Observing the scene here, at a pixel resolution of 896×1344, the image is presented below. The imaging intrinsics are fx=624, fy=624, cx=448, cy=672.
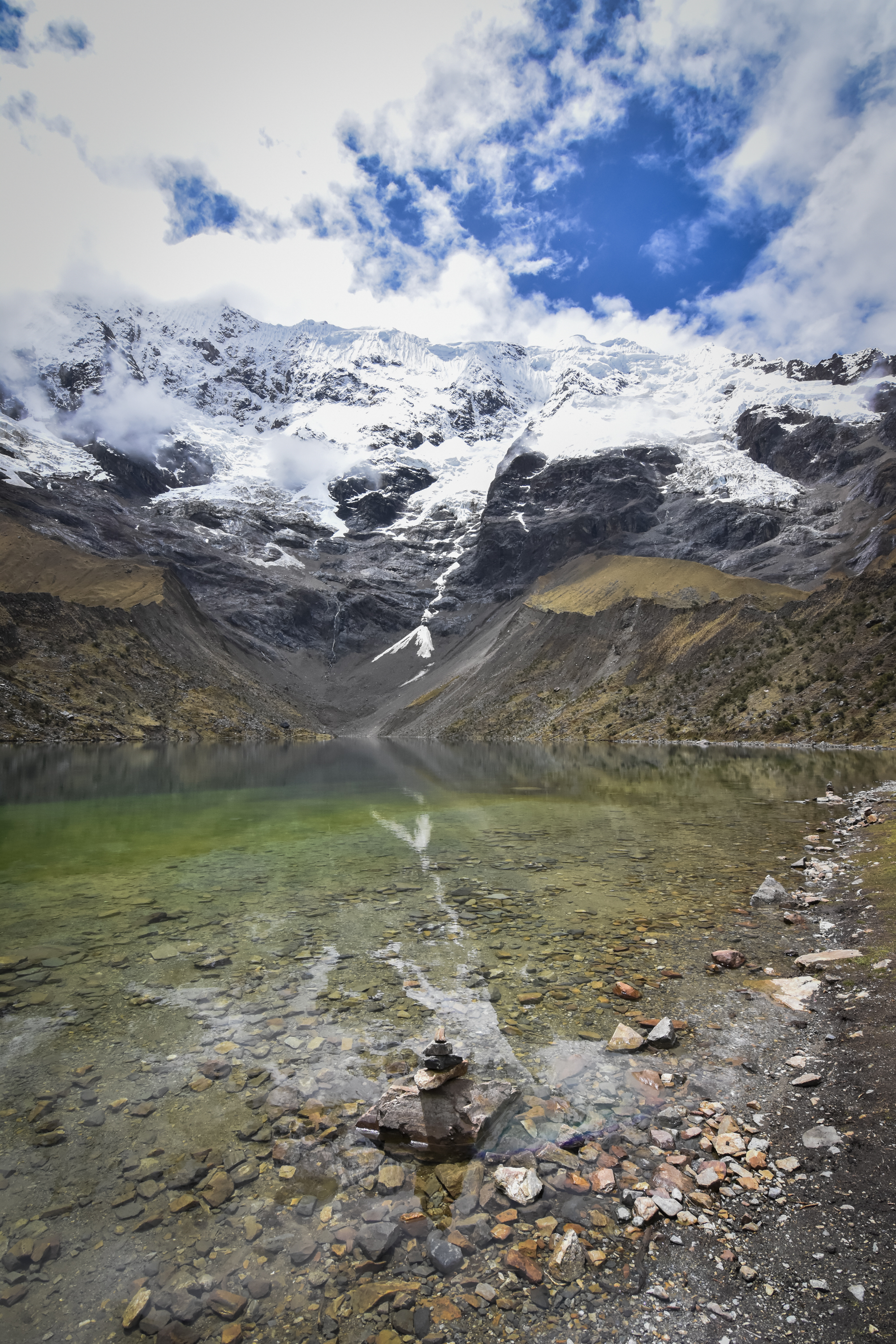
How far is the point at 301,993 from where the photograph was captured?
30.4ft

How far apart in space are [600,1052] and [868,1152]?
113 inches

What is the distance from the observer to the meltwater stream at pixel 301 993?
17.2ft

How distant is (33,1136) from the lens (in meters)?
6.11

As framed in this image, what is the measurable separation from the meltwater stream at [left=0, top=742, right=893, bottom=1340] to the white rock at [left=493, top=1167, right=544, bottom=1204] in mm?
487

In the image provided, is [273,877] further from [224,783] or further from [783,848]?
[224,783]

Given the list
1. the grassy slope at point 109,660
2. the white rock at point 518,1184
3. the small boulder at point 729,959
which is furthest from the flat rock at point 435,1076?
the grassy slope at point 109,660

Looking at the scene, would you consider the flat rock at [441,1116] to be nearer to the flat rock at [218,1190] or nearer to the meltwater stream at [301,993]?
the meltwater stream at [301,993]

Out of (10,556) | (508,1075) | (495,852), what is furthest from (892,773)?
(10,556)

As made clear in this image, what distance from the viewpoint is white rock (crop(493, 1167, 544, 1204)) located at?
5141mm

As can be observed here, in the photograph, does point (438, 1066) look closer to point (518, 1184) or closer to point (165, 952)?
point (518, 1184)

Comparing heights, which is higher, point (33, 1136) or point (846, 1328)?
point (846, 1328)

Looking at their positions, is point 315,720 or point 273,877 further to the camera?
point 315,720

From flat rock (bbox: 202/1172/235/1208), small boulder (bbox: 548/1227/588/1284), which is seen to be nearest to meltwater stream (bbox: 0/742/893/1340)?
flat rock (bbox: 202/1172/235/1208)

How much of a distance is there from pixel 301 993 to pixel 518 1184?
4892 millimetres
